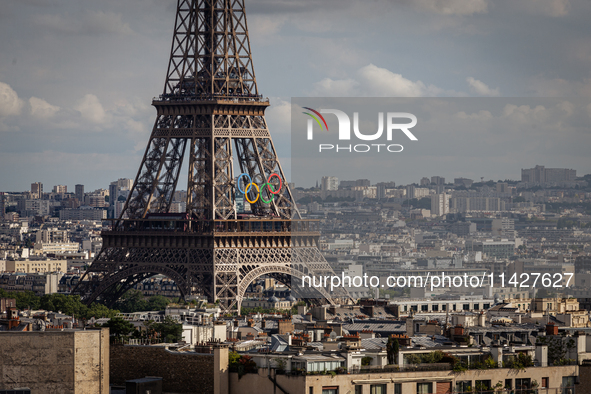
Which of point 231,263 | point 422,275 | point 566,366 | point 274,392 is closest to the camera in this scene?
point 274,392

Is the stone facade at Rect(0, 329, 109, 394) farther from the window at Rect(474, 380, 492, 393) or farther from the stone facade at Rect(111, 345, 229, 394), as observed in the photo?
the window at Rect(474, 380, 492, 393)

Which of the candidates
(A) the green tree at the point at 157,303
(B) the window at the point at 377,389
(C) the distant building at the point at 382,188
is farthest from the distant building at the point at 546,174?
(B) the window at the point at 377,389

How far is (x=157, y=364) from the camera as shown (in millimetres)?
35688

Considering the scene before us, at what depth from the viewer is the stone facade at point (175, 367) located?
3322 cm

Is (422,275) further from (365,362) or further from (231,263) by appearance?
(365,362)

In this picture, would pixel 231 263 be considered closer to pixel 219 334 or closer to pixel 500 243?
pixel 219 334

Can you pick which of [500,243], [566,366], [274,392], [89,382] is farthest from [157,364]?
[500,243]

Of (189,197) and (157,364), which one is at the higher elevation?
(189,197)

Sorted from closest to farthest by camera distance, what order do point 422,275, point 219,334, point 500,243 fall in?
point 219,334 → point 422,275 → point 500,243

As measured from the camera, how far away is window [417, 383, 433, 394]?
33.2 metres

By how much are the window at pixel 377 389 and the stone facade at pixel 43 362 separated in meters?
6.25

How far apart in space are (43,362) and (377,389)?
7.31 metres

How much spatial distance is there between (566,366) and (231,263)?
48916 mm

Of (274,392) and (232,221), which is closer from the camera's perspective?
(274,392)
